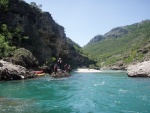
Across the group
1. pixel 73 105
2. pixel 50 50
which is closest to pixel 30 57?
pixel 50 50

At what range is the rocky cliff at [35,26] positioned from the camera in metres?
60.9

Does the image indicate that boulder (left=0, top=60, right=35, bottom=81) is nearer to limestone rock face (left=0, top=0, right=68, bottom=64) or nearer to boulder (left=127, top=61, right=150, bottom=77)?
boulder (left=127, top=61, right=150, bottom=77)

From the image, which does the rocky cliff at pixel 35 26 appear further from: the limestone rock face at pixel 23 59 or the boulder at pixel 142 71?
the boulder at pixel 142 71

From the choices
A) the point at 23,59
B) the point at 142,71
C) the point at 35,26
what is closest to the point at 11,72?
the point at 23,59

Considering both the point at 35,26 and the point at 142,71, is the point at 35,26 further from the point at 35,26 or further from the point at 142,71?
the point at 142,71

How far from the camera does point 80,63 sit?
368 feet

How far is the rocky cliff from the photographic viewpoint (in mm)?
60875

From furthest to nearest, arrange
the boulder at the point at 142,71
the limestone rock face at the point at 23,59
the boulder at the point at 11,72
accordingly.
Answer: the limestone rock face at the point at 23,59, the boulder at the point at 142,71, the boulder at the point at 11,72

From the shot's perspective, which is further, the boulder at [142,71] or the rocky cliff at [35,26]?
the rocky cliff at [35,26]

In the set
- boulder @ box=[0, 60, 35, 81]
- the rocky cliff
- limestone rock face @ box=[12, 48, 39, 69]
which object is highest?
the rocky cliff

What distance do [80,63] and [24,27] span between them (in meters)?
52.7

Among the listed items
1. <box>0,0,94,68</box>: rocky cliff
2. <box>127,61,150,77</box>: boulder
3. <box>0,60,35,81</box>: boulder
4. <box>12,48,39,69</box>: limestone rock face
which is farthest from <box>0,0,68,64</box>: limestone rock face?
<box>127,61,150,77</box>: boulder

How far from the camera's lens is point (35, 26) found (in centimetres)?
6700

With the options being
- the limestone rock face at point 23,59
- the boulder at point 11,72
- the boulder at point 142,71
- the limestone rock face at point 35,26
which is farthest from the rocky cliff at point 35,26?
the boulder at point 142,71
